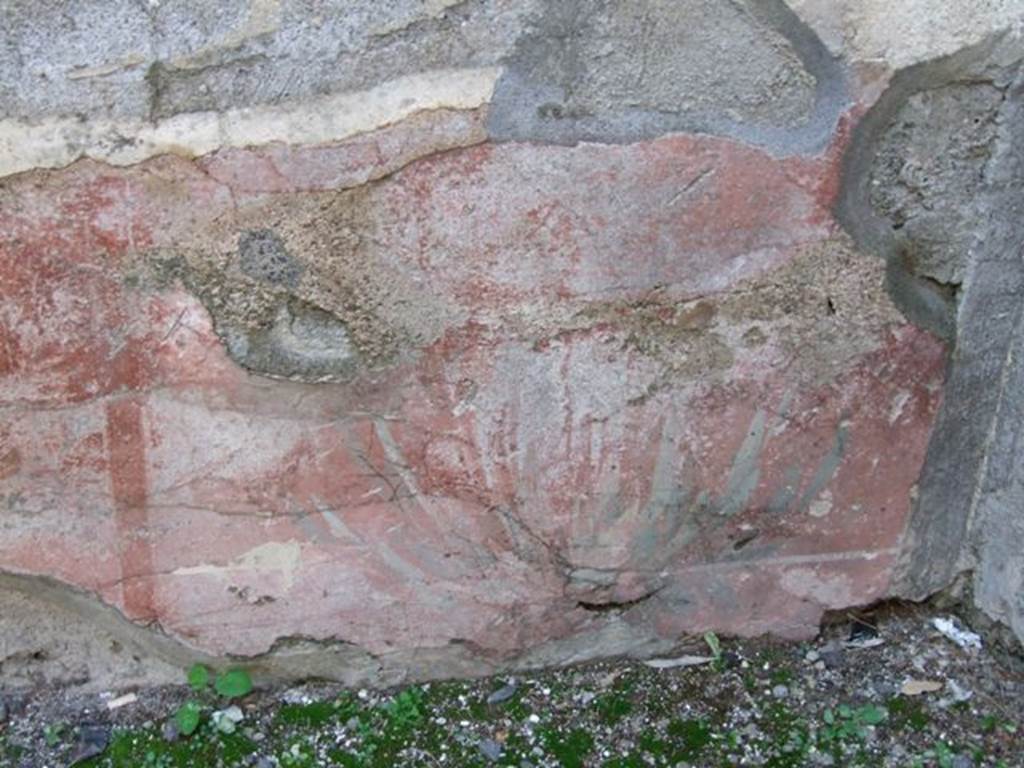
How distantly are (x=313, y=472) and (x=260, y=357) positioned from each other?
176mm

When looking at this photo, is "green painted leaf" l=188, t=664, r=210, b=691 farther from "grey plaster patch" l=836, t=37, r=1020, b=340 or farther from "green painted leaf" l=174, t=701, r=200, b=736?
"grey plaster patch" l=836, t=37, r=1020, b=340

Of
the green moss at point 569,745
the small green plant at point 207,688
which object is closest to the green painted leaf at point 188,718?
the small green plant at point 207,688

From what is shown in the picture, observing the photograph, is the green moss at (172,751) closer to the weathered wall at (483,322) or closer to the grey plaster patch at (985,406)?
the weathered wall at (483,322)

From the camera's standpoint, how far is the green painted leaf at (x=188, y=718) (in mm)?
1664

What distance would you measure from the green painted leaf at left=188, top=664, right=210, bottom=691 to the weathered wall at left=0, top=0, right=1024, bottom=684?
47 mm

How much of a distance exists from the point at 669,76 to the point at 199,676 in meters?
1.05

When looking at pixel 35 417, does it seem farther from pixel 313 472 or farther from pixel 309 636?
pixel 309 636

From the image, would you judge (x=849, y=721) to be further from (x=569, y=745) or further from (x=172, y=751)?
(x=172, y=751)

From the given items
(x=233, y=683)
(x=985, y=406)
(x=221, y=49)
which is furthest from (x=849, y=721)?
(x=221, y=49)

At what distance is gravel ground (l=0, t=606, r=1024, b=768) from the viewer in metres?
1.63

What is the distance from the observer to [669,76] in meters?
1.43

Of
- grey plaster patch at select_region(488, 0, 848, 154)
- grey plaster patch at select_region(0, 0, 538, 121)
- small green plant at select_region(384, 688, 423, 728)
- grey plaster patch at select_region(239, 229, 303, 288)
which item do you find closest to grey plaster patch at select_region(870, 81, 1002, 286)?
grey plaster patch at select_region(488, 0, 848, 154)

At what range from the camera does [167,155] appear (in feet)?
4.60

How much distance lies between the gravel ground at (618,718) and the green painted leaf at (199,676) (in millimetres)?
17
